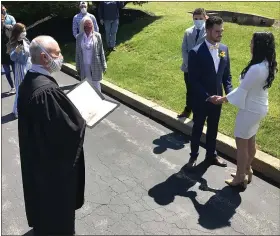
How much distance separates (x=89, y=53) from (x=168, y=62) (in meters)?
3.00

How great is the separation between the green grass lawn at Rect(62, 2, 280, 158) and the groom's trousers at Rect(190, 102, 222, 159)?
0.77 m

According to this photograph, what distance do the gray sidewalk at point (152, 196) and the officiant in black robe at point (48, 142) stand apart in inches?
26.6

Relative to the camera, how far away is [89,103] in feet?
12.6

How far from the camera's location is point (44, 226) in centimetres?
362

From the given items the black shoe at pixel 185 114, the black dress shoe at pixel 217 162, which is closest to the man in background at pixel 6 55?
the black shoe at pixel 185 114

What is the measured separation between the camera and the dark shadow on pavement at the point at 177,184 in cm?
464

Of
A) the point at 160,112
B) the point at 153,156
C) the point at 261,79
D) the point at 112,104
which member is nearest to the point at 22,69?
the point at 160,112

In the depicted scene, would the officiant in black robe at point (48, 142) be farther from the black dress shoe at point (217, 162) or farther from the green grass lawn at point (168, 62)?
the green grass lawn at point (168, 62)

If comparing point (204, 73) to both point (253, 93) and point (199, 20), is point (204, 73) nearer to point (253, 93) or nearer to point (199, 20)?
point (253, 93)

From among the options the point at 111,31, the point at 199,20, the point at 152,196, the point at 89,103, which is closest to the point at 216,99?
the point at 152,196

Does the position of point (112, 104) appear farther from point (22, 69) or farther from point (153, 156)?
point (22, 69)

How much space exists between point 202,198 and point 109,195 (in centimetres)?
115

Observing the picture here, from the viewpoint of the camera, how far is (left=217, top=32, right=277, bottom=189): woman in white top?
399cm

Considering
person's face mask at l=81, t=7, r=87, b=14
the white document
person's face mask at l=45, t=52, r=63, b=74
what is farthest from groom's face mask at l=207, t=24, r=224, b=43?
person's face mask at l=81, t=7, r=87, b=14
